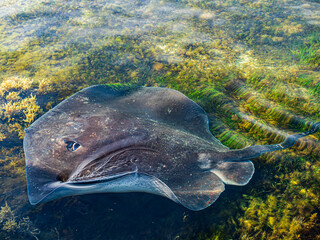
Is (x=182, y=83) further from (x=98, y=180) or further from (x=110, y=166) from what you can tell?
(x=98, y=180)

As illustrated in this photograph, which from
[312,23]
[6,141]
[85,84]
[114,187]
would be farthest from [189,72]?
[312,23]

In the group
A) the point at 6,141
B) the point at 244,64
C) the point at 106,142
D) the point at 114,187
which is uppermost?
the point at 244,64

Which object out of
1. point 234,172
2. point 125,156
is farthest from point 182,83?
point 125,156

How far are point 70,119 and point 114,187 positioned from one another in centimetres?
122

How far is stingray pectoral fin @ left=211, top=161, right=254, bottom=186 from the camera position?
8.61ft

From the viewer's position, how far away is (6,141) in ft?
11.6

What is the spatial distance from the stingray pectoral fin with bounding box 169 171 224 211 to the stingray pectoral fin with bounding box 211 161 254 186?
10 centimetres

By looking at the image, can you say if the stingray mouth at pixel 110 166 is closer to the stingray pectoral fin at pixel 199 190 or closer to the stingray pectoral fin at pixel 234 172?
the stingray pectoral fin at pixel 199 190

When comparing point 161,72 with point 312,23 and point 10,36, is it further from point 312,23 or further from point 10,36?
point 312,23

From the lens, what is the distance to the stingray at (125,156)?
2.19m

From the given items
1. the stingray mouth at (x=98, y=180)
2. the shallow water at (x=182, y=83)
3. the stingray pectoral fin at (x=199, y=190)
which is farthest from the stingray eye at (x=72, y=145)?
the stingray pectoral fin at (x=199, y=190)

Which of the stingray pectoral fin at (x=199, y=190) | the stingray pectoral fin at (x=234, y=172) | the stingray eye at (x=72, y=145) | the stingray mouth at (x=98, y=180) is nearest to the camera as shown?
the stingray mouth at (x=98, y=180)

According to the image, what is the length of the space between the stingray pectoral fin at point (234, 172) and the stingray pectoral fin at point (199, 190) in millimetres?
98

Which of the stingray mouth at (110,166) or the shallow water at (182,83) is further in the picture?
the shallow water at (182,83)
